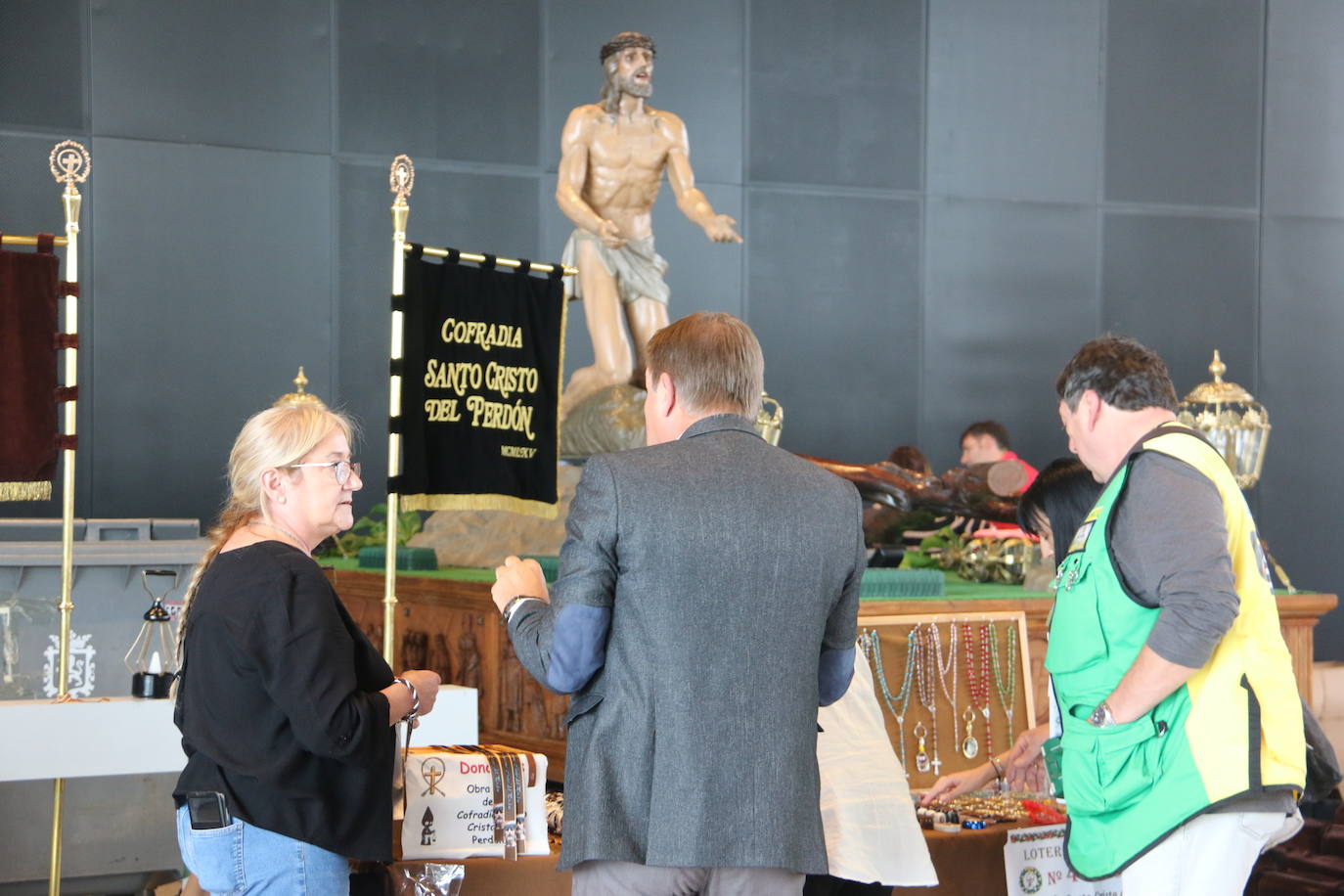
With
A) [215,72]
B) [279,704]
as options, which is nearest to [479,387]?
[279,704]

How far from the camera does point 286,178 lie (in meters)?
8.13

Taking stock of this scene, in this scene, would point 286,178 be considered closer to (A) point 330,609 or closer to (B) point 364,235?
(B) point 364,235

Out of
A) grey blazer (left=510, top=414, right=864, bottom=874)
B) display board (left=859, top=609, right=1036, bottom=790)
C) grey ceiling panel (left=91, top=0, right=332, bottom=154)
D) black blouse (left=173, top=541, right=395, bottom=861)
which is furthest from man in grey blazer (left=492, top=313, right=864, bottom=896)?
grey ceiling panel (left=91, top=0, right=332, bottom=154)

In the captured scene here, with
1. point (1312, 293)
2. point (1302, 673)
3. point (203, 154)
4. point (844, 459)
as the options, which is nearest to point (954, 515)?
point (1302, 673)

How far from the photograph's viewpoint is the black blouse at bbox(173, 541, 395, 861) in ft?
6.94

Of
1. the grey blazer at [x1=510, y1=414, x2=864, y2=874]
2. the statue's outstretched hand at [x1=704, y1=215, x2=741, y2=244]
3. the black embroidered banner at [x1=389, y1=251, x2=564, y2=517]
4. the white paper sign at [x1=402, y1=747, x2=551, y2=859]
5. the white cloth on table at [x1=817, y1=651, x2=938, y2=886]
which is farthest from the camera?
the statue's outstretched hand at [x1=704, y1=215, x2=741, y2=244]

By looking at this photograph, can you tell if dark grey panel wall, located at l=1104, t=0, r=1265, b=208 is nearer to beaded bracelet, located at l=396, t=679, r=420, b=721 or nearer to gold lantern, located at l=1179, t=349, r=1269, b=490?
gold lantern, located at l=1179, t=349, r=1269, b=490

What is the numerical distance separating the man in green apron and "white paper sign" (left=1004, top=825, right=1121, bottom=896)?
3.21 feet

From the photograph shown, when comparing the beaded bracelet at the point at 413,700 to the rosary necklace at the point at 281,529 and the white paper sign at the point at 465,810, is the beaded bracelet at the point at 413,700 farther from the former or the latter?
the white paper sign at the point at 465,810

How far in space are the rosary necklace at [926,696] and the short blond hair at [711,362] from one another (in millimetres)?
1980

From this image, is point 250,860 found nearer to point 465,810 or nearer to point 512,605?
point 512,605

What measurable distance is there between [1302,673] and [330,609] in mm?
3681

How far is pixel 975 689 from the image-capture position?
397 cm

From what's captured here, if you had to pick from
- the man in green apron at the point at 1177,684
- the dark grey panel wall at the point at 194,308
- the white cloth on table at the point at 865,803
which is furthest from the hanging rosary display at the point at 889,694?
the dark grey panel wall at the point at 194,308
